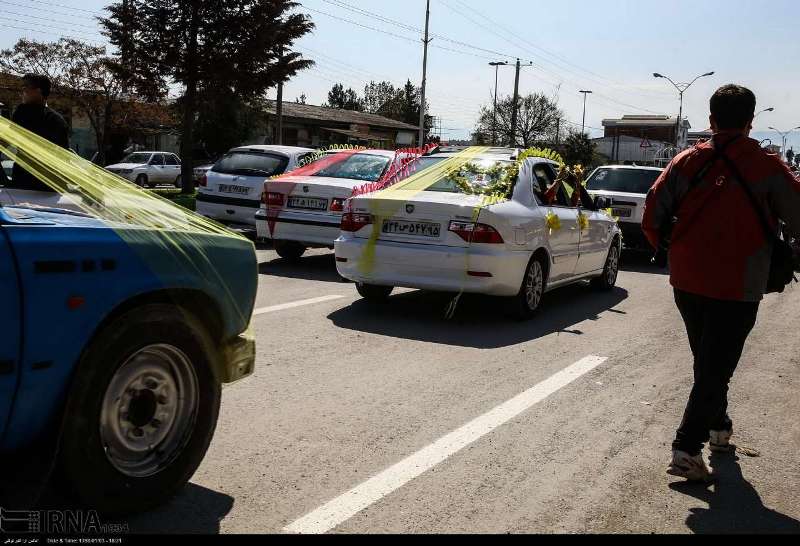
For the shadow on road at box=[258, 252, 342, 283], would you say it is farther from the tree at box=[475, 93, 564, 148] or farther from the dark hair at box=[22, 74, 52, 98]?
the tree at box=[475, 93, 564, 148]

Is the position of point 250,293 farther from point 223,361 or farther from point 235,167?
point 235,167

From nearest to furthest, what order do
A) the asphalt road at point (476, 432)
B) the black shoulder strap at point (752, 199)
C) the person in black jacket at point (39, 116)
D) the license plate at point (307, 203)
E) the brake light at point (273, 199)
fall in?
the asphalt road at point (476, 432) < the black shoulder strap at point (752, 199) < the person in black jacket at point (39, 116) < the license plate at point (307, 203) < the brake light at point (273, 199)

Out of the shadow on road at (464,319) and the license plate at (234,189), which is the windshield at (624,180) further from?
the license plate at (234,189)

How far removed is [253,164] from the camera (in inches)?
564

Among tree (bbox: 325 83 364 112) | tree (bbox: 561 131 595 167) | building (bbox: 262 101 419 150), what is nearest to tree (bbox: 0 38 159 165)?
building (bbox: 262 101 419 150)

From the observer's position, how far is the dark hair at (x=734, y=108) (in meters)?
4.31

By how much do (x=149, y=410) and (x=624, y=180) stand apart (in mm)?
13981

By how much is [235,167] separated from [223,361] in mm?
10676

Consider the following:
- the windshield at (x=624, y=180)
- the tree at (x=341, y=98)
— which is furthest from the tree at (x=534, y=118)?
the windshield at (x=624, y=180)

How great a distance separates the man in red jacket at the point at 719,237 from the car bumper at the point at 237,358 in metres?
2.18

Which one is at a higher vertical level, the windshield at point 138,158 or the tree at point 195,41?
the tree at point 195,41

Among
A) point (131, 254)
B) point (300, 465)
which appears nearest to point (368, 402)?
point (300, 465)

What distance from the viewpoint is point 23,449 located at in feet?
10.1

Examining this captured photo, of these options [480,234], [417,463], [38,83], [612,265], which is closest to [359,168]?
[612,265]
